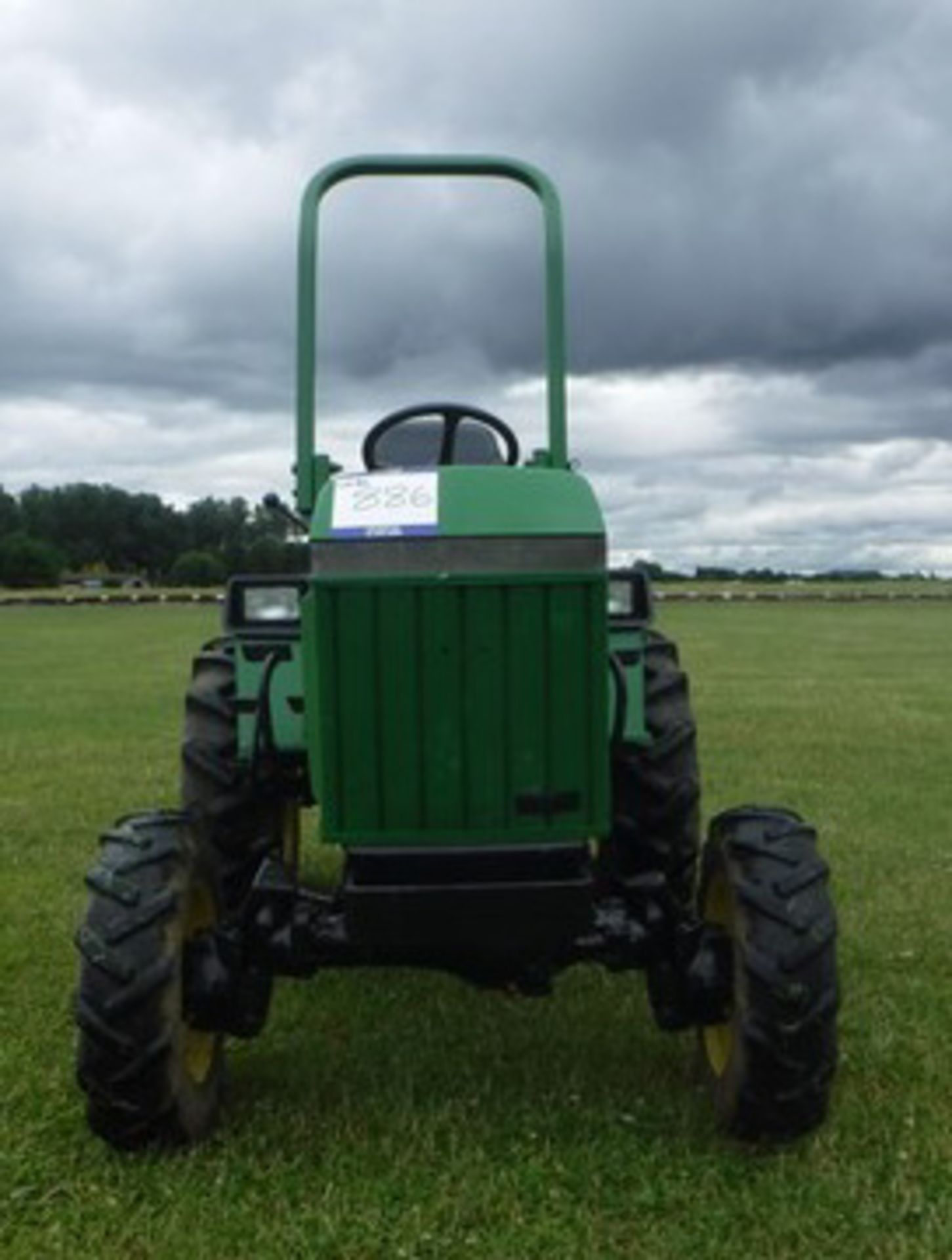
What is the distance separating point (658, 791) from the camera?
18.1ft

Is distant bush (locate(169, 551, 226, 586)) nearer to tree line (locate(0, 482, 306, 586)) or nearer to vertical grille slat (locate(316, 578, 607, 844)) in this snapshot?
tree line (locate(0, 482, 306, 586))

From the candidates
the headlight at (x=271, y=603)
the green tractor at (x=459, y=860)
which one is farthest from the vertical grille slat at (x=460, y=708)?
the headlight at (x=271, y=603)

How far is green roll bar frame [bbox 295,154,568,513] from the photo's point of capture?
5445 mm

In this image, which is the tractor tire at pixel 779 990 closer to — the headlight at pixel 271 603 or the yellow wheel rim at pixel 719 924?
the yellow wheel rim at pixel 719 924

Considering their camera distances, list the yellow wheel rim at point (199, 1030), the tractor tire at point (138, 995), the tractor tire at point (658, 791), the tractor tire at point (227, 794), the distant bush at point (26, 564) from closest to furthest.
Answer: the tractor tire at point (138, 995) → the yellow wheel rim at point (199, 1030) → the tractor tire at point (658, 791) → the tractor tire at point (227, 794) → the distant bush at point (26, 564)

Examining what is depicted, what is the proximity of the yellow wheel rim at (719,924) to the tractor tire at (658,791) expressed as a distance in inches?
25.6

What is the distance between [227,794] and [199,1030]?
139 centimetres

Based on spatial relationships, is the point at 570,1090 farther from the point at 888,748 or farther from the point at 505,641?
the point at 888,748

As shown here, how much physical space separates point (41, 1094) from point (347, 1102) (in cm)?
88

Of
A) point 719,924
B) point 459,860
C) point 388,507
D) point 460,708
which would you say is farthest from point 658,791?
point 388,507

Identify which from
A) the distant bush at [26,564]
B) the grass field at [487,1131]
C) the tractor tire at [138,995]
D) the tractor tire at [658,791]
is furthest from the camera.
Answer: the distant bush at [26,564]

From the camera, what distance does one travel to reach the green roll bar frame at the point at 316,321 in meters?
5.45

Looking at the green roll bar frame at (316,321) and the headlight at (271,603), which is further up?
the green roll bar frame at (316,321)

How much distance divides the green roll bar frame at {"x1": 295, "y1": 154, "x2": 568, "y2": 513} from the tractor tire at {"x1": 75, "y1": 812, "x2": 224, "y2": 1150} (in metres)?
1.56
